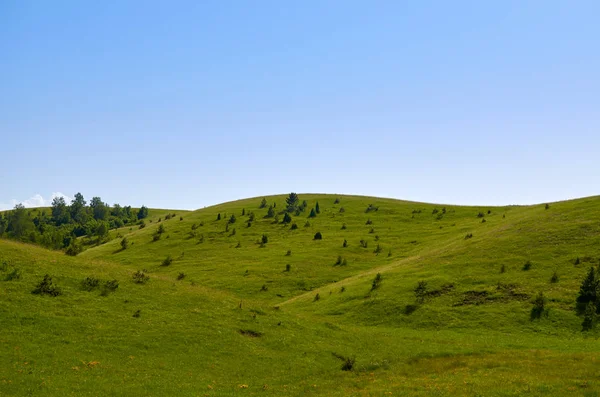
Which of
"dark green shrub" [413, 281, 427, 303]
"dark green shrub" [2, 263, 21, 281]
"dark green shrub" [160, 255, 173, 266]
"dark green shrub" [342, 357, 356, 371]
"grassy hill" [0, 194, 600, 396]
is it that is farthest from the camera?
"dark green shrub" [160, 255, 173, 266]

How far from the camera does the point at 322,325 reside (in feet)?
144

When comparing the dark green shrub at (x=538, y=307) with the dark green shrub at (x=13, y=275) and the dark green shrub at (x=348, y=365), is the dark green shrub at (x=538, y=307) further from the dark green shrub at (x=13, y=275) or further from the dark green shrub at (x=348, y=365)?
the dark green shrub at (x=13, y=275)

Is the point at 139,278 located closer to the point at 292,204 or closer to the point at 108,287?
the point at 108,287

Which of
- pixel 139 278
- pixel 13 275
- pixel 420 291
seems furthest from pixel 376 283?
pixel 13 275

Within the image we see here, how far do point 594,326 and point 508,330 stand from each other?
816 centimetres

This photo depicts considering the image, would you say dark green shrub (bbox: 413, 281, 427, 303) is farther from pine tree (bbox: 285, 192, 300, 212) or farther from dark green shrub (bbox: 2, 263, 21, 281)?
pine tree (bbox: 285, 192, 300, 212)

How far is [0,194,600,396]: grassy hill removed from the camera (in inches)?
1070

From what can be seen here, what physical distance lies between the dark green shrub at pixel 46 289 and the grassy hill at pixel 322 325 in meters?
0.59

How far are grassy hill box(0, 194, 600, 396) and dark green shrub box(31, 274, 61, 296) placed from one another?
0.59 m

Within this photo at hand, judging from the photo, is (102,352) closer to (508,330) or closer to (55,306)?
(55,306)

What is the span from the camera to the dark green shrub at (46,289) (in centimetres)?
3606

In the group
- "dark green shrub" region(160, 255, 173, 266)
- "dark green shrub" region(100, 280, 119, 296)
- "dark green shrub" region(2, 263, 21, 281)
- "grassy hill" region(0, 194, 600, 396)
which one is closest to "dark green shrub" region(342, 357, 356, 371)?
"grassy hill" region(0, 194, 600, 396)

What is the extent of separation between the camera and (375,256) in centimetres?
8819

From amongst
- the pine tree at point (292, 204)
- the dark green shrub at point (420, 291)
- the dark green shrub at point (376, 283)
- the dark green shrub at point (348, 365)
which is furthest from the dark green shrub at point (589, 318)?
the pine tree at point (292, 204)
